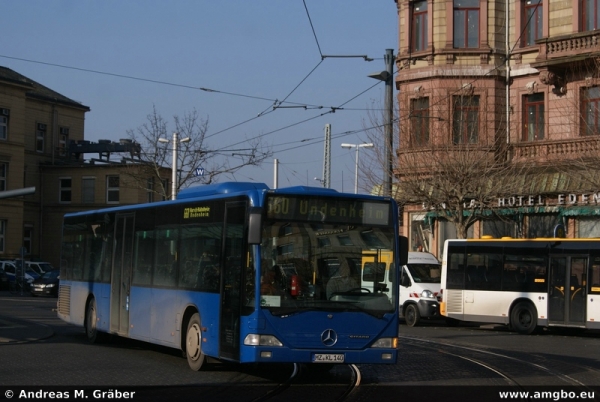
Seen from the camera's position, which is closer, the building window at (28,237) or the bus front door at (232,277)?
the bus front door at (232,277)

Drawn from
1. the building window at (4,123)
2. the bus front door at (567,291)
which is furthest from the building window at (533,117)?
the building window at (4,123)

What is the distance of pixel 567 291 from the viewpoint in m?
26.8

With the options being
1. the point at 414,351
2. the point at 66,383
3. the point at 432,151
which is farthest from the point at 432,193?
the point at 66,383

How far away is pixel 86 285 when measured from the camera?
20797 millimetres

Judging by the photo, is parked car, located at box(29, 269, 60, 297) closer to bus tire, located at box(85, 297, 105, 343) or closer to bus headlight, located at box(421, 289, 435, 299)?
bus headlight, located at box(421, 289, 435, 299)

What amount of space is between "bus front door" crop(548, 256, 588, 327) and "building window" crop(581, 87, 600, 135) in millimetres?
6594

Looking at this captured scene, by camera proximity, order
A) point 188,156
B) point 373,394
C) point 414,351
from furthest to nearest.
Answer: point 188,156 → point 414,351 → point 373,394

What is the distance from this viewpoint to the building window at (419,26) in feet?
123

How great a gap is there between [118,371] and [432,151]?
22451 millimetres

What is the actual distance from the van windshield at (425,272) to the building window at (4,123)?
38742mm

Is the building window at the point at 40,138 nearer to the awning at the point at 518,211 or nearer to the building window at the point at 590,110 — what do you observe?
the awning at the point at 518,211

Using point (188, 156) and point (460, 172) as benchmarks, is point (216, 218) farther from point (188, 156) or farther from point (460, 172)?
point (188, 156)

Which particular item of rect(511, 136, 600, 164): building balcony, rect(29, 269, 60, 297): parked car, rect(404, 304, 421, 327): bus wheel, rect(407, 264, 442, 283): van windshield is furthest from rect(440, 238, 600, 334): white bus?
rect(29, 269, 60, 297): parked car

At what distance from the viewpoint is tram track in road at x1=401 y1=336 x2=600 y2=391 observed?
13969 mm
